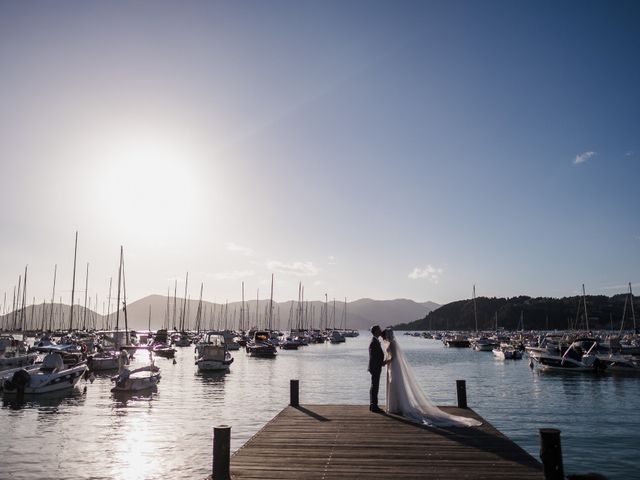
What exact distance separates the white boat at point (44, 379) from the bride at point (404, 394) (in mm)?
30241

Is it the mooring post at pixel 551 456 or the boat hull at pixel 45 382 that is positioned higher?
the mooring post at pixel 551 456

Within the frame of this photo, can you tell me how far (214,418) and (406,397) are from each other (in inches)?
607

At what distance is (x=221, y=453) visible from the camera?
9.94m

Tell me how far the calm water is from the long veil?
6482 mm

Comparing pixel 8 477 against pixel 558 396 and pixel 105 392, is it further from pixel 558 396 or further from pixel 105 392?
pixel 558 396

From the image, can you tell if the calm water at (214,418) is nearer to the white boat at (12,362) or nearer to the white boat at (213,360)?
the white boat at (213,360)

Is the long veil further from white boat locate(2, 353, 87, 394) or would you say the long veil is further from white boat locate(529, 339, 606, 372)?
white boat locate(529, 339, 606, 372)

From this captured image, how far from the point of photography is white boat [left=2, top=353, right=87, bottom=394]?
1390 inches

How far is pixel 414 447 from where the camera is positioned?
12.6m

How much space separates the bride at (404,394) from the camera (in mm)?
16109

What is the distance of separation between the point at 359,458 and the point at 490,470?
2.94m

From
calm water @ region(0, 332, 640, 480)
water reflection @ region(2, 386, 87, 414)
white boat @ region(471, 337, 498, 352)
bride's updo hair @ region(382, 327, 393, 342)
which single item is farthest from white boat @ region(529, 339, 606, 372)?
water reflection @ region(2, 386, 87, 414)

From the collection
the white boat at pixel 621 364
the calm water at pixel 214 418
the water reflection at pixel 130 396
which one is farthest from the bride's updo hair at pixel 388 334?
the white boat at pixel 621 364

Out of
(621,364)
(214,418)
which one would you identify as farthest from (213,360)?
(621,364)
